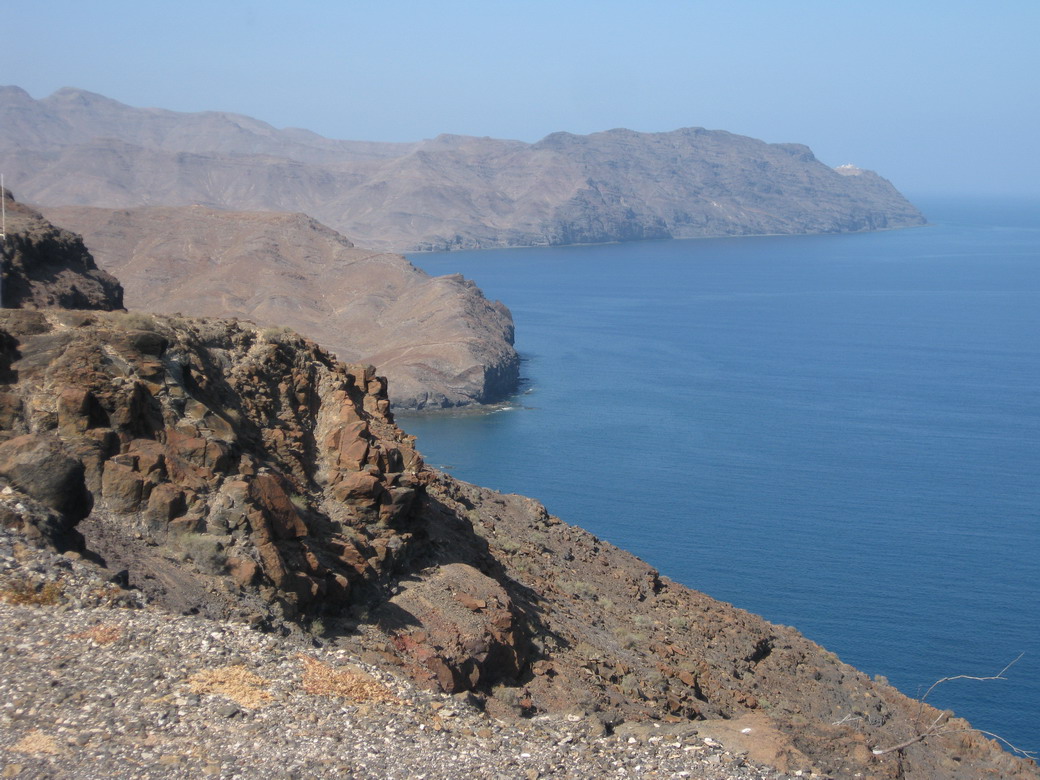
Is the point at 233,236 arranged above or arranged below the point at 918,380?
above

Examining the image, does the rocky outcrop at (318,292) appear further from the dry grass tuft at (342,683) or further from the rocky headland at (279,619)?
the dry grass tuft at (342,683)

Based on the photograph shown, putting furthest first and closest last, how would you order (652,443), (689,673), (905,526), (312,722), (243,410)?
(652,443) → (905,526) → (689,673) → (243,410) → (312,722)

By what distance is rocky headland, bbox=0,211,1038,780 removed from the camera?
11320mm

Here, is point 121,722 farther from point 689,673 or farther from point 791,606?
point 791,606

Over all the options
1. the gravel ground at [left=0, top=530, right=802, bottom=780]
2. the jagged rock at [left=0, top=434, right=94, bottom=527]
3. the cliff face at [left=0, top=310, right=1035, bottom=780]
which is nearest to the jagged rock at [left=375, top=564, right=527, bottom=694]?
the cliff face at [left=0, top=310, right=1035, bottom=780]

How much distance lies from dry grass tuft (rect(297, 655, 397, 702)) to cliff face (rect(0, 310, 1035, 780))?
3.84 feet

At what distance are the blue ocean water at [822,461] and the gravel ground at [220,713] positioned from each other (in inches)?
1186

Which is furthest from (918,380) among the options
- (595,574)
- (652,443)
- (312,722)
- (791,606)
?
(312,722)

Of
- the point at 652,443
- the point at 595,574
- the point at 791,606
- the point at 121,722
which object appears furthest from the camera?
the point at 652,443

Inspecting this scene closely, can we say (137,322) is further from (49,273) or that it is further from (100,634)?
(49,273)

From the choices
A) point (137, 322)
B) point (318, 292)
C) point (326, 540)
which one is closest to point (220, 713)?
point (326, 540)

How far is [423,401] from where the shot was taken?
98.2m

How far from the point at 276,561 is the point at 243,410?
5642 millimetres

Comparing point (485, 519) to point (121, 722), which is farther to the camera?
point (485, 519)
